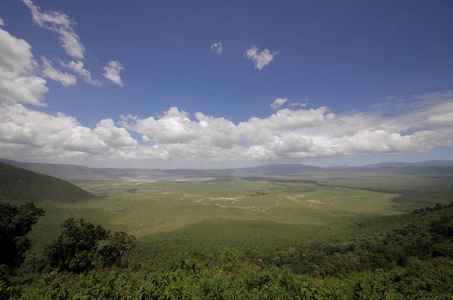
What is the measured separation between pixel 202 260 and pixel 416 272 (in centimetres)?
3531

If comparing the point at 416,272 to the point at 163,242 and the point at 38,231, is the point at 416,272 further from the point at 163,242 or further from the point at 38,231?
the point at 38,231

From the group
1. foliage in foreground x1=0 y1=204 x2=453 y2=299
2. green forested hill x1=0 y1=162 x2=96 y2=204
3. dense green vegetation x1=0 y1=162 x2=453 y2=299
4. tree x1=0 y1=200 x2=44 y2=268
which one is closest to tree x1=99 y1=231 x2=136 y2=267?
dense green vegetation x1=0 y1=162 x2=453 y2=299

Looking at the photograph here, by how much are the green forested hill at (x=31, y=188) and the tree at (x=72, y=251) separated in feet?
325

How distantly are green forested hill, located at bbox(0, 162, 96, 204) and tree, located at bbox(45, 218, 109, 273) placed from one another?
9913 centimetres

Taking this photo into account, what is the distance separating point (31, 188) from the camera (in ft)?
342

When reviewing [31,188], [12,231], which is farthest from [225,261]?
[31,188]

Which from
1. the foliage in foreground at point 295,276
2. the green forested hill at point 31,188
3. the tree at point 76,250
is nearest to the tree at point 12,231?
the tree at point 76,250

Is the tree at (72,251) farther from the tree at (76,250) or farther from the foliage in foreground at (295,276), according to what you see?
the foliage in foreground at (295,276)

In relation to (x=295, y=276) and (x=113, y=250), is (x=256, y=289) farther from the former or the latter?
(x=113, y=250)

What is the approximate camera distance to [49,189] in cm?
11206

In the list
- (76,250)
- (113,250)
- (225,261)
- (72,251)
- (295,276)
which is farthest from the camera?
(113,250)

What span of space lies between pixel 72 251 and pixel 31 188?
119m

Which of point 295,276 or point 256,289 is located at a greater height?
point 256,289

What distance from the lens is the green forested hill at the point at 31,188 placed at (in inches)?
3688
